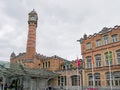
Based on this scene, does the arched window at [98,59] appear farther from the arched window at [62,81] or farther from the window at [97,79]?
the arched window at [62,81]

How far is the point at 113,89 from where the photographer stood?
27.9 m

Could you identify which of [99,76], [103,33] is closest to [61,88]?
[99,76]

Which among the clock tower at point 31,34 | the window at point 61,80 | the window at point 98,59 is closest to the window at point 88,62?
the window at point 98,59

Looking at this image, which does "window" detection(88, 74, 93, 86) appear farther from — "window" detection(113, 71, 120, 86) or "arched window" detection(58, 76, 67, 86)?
"arched window" detection(58, 76, 67, 86)

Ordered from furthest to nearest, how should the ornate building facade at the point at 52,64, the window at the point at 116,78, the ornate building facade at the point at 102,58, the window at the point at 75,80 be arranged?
1. the ornate building facade at the point at 52,64
2. the window at the point at 75,80
3. the ornate building facade at the point at 102,58
4. the window at the point at 116,78

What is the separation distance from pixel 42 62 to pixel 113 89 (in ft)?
66.5

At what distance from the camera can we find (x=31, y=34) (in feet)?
146

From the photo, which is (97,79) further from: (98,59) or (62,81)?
(62,81)

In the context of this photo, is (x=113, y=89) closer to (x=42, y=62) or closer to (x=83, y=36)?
(x=83, y=36)

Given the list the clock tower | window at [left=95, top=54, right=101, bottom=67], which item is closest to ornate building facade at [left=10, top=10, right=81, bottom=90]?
the clock tower

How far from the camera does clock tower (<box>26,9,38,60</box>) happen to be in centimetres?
4325

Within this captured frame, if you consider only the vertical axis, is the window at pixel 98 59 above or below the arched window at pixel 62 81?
above

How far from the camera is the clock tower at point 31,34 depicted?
142 ft

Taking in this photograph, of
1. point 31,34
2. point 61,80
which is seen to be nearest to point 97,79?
point 61,80
